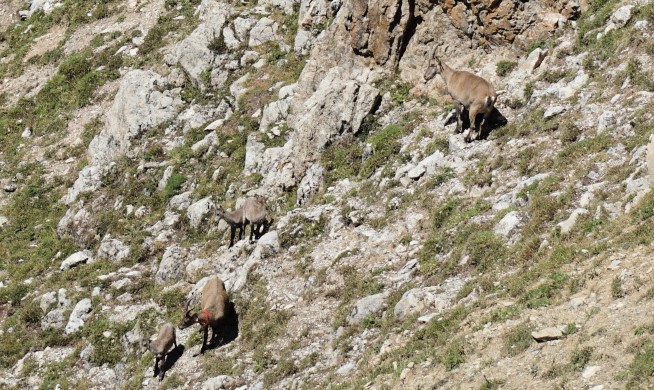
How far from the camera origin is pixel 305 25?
2727 cm


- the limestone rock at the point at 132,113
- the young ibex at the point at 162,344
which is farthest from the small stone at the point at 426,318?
the limestone rock at the point at 132,113

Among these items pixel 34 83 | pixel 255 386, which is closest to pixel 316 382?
pixel 255 386

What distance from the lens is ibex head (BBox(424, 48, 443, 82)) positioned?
21656 millimetres

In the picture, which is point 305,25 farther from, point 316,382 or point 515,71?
point 316,382

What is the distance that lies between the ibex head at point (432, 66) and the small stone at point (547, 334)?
1129cm

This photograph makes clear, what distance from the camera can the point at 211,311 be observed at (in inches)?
691

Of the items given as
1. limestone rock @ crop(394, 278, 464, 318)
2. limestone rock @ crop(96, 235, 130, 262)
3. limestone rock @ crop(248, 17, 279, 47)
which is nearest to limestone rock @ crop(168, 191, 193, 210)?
limestone rock @ crop(96, 235, 130, 262)

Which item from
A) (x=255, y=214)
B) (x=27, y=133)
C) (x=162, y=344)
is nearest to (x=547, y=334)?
(x=162, y=344)

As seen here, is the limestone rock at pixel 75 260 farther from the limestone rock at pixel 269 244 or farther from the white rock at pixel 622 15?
the white rock at pixel 622 15

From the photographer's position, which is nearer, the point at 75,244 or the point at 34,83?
the point at 75,244

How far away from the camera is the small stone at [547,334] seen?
36.1 feet

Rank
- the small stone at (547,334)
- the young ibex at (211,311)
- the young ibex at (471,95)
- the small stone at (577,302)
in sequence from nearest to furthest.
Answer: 1. the small stone at (547,334)
2. the small stone at (577,302)
3. the young ibex at (211,311)
4. the young ibex at (471,95)

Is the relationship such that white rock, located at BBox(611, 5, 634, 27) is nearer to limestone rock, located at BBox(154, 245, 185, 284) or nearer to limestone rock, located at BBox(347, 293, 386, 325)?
limestone rock, located at BBox(347, 293, 386, 325)

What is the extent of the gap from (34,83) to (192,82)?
37.7ft
